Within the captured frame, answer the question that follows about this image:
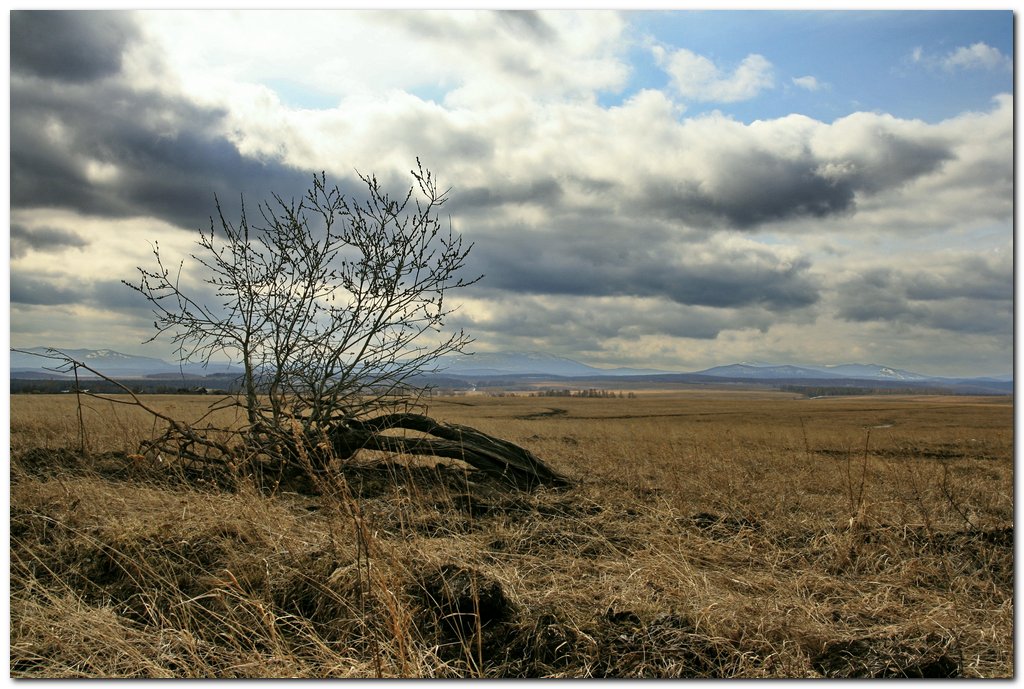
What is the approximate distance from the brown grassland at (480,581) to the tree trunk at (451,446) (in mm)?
283

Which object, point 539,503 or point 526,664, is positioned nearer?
point 526,664

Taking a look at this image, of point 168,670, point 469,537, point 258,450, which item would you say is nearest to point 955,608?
point 469,537

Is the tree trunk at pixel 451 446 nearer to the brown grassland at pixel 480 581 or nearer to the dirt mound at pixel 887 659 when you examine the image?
the brown grassland at pixel 480 581

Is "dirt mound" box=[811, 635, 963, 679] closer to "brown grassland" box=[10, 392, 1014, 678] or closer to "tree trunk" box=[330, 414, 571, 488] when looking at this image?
"brown grassland" box=[10, 392, 1014, 678]

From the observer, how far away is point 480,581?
4.89m

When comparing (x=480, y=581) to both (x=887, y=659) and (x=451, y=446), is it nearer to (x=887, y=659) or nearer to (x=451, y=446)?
(x=887, y=659)

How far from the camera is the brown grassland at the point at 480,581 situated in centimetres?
418

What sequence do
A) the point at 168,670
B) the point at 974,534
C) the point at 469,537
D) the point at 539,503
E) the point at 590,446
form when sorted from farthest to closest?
the point at 590,446 < the point at 539,503 < the point at 974,534 < the point at 469,537 < the point at 168,670

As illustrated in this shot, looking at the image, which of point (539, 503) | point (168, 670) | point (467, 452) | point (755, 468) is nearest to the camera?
point (168, 670)

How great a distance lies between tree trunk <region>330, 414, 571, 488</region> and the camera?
929 centimetres

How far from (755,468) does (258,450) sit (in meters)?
8.59

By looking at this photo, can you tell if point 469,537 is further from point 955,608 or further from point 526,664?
point 955,608

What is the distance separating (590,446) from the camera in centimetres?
1658

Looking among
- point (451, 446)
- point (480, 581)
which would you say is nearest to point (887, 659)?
point (480, 581)
